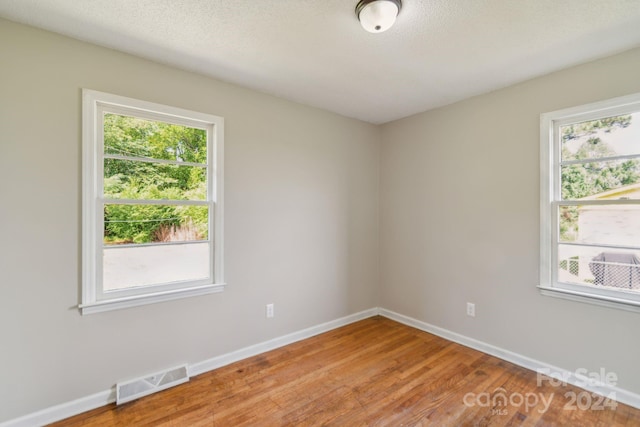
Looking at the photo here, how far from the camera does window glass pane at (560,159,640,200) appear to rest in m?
2.08

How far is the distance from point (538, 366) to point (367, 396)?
150 centimetres

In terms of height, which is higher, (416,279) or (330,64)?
(330,64)

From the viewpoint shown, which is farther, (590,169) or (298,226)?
(298,226)

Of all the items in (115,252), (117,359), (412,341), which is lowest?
(412,341)

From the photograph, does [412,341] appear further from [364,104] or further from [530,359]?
[364,104]

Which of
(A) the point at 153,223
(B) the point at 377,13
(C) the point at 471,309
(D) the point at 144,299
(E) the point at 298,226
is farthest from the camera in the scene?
(E) the point at 298,226

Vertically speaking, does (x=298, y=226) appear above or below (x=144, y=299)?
above

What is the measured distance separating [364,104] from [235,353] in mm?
2758

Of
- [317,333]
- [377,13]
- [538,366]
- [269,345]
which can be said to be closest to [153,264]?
[269,345]

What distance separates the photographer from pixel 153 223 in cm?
227

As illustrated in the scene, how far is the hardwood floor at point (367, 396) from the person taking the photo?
6.13 feet

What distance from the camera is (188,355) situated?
2365mm

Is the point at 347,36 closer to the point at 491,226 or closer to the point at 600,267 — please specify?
the point at 491,226

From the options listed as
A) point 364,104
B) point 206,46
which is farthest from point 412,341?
point 206,46
